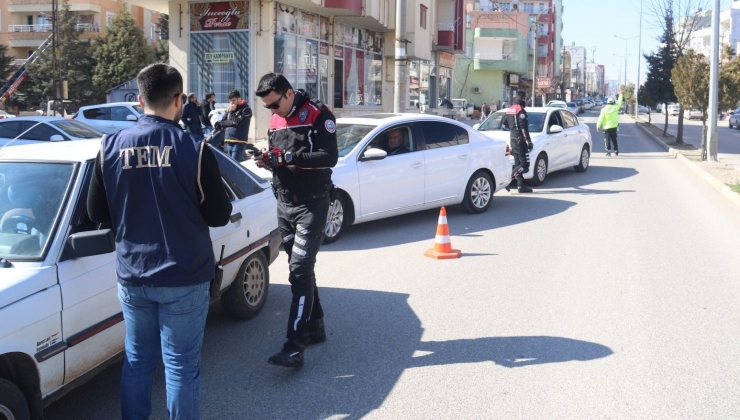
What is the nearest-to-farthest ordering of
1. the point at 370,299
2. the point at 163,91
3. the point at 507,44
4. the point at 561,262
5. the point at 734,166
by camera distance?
the point at 163,91 < the point at 370,299 < the point at 561,262 < the point at 734,166 < the point at 507,44

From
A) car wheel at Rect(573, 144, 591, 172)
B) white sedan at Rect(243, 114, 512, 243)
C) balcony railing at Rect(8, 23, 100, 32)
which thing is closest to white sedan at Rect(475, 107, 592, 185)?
car wheel at Rect(573, 144, 591, 172)

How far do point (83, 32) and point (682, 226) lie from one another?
179 feet

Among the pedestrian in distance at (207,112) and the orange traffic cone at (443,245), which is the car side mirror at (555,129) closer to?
the orange traffic cone at (443,245)

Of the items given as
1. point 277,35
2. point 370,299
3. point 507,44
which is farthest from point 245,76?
point 507,44

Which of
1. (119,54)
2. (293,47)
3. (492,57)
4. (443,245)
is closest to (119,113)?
(293,47)

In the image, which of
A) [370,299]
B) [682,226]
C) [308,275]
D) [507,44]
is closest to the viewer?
[308,275]

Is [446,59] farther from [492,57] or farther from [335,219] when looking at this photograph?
[335,219]

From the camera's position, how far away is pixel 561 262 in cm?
832

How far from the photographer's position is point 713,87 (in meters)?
20.2

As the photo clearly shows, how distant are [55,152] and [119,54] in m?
52.2

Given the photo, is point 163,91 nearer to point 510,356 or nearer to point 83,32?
point 510,356

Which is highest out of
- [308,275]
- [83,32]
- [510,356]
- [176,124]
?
[83,32]

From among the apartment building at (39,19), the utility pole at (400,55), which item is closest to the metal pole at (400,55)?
the utility pole at (400,55)

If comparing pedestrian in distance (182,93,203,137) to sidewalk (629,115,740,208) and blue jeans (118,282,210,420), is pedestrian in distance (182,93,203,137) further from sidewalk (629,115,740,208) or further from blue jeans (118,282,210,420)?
blue jeans (118,282,210,420)
